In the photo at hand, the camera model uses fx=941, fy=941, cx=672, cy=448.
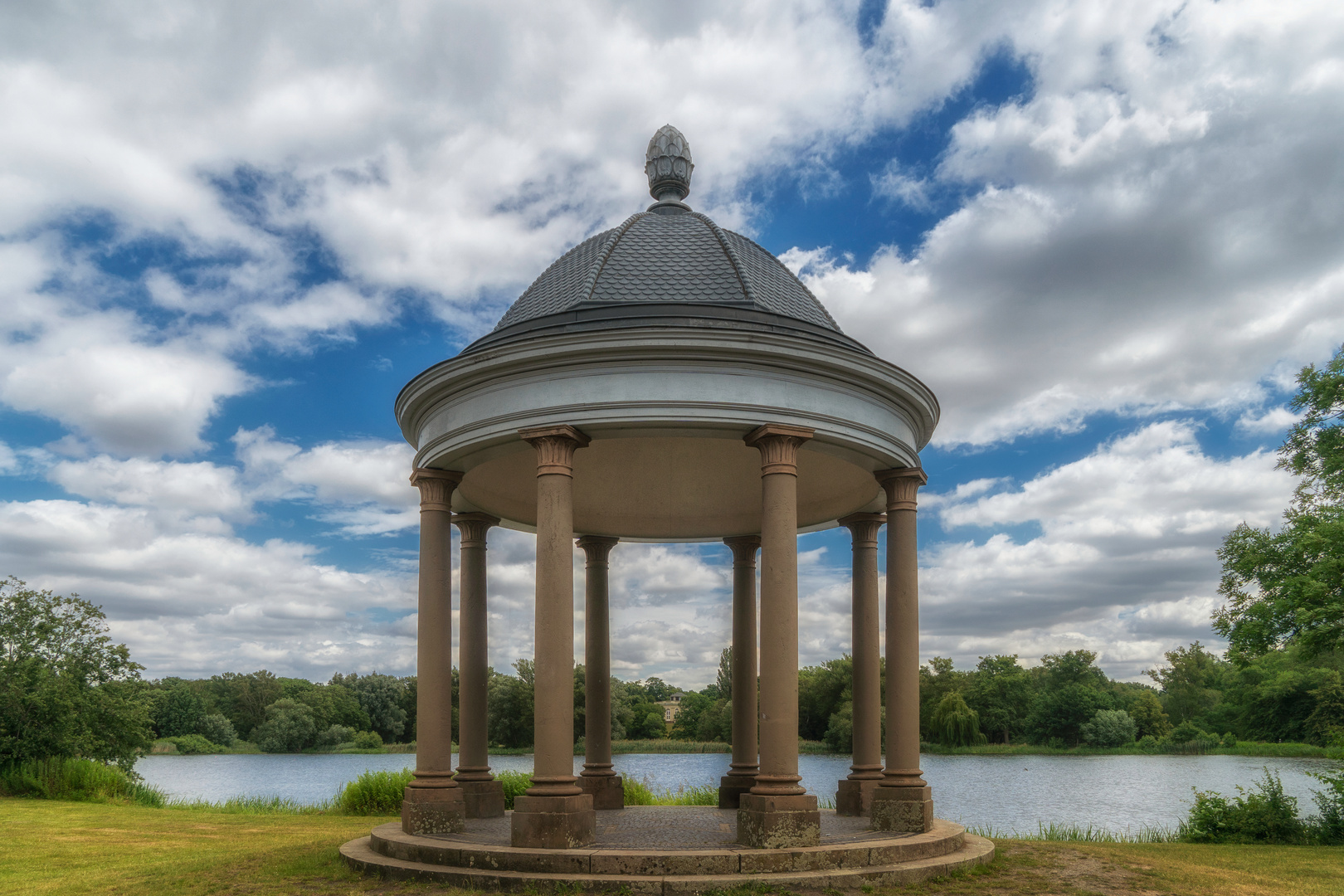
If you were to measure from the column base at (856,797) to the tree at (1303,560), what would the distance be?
41.1ft

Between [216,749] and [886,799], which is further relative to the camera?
[216,749]

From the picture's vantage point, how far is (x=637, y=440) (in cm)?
2141

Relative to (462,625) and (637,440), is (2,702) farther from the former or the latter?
(637,440)

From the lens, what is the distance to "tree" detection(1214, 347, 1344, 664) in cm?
2481

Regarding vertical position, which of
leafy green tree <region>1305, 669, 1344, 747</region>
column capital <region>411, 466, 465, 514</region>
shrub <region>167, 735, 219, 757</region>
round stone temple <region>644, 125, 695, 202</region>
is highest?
round stone temple <region>644, 125, 695, 202</region>

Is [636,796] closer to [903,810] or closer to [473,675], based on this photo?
[473,675]

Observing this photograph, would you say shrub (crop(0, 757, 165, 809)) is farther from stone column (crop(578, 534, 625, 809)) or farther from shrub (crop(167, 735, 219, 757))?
shrub (crop(167, 735, 219, 757))

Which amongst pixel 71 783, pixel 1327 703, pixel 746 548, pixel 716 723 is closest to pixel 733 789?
pixel 746 548

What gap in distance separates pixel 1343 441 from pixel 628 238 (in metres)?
23.0

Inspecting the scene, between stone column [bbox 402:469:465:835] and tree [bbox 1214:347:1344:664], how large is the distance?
2134 cm

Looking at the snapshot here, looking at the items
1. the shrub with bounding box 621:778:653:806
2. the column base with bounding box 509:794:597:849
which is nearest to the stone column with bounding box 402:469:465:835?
the column base with bounding box 509:794:597:849

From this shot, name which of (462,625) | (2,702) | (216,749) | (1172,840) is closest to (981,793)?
(1172,840)

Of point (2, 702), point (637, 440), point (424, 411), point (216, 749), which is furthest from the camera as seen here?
point (216, 749)

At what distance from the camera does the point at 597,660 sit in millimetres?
26062
